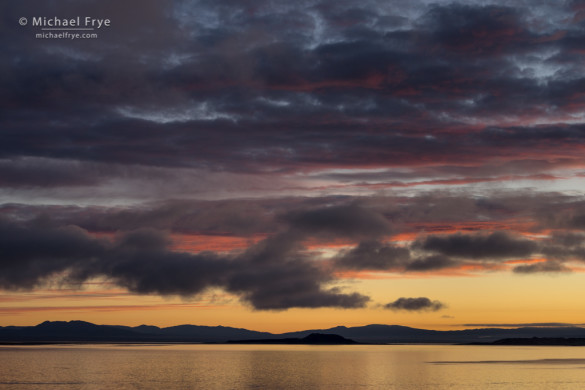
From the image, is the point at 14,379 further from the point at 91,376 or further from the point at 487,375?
the point at 487,375

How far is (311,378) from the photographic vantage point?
417 ft

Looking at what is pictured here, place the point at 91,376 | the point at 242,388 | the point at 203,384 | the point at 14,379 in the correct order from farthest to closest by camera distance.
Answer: the point at 91,376 < the point at 14,379 < the point at 203,384 < the point at 242,388

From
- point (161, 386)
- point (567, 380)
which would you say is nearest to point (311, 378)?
point (161, 386)

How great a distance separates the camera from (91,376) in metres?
134

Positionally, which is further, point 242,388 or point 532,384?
point 532,384

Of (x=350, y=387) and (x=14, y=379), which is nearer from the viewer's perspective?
(x=350, y=387)

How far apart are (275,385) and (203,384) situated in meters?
12.7

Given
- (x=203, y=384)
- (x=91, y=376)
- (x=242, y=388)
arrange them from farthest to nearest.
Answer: (x=91, y=376) → (x=203, y=384) → (x=242, y=388)

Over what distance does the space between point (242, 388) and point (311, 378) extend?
27267 millimetres

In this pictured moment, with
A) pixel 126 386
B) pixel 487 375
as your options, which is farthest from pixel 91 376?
pixel 487 375

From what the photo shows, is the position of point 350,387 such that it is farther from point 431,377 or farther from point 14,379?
point 14,379

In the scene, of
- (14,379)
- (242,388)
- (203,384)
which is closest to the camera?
(242,388)

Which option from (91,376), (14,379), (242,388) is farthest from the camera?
(91,376)

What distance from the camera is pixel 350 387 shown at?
106938mm
